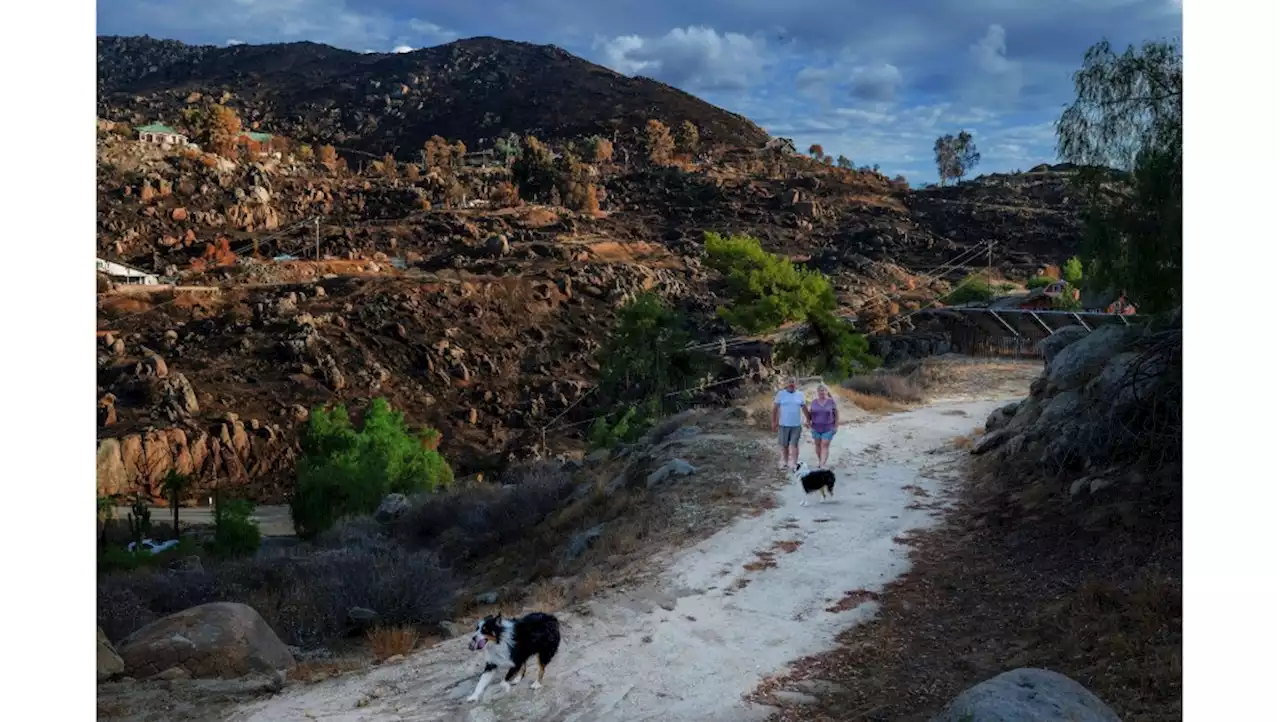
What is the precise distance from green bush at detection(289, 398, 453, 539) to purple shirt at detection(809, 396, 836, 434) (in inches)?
649

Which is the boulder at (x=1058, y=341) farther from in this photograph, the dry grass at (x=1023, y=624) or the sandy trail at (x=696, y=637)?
the dry grass at (x=1023, y=624)

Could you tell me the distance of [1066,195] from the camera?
8000 centimetres

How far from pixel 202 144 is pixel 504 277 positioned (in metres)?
37.6

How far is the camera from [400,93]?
415ft

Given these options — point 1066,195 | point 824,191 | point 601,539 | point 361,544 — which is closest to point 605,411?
point 361,544

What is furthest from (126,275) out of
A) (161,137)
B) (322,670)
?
(322,670)

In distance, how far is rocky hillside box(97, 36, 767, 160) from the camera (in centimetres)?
11219

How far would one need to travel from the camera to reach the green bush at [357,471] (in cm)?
2636

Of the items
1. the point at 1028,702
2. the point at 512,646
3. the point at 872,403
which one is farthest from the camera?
the point at 872,403

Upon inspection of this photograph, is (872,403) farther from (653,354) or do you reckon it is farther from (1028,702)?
(653,354)

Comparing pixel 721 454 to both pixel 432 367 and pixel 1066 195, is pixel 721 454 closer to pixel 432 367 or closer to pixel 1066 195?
pixel 432 367

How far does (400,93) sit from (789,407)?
4967 inches

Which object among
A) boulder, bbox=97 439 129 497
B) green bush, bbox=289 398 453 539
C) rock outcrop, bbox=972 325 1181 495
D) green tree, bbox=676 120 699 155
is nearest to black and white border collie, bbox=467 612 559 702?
rock outcrop, bbox=972 325 1181 495
